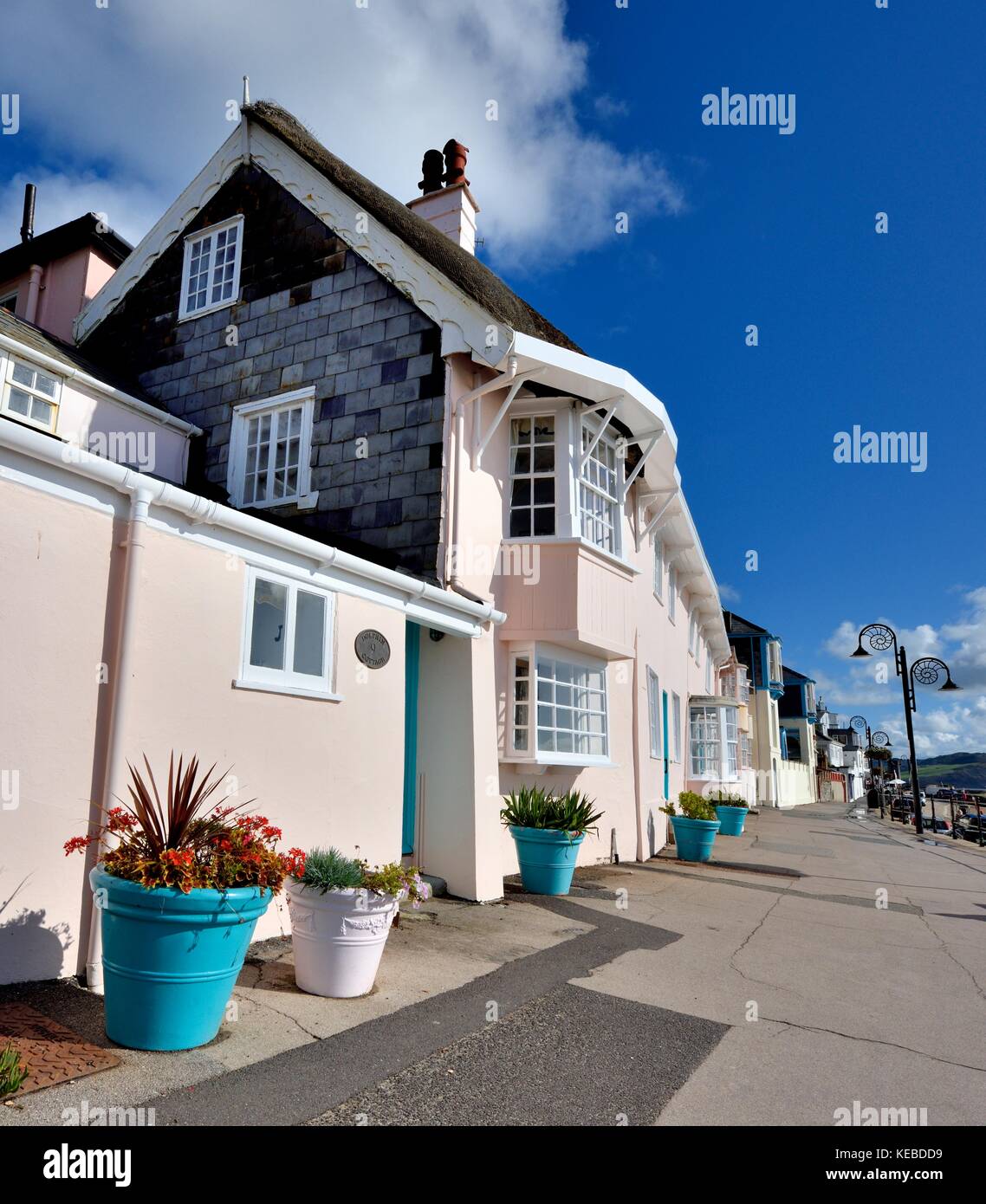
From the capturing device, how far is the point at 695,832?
523 inches

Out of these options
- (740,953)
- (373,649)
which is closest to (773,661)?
(740,953)

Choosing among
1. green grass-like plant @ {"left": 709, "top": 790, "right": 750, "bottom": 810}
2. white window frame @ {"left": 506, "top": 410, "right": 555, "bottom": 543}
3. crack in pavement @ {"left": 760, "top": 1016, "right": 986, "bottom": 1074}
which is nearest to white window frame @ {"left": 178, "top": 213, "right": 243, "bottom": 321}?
white window frame @ {"left": 506, "top": 410, "right": 555, "bottom": 543}

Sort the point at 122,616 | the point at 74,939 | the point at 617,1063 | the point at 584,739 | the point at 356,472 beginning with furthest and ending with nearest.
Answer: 1. the point at 584,739
2. the point at 356,472
3. the point at 122,616
4. the point at 74,939
5. the point at 617,1063

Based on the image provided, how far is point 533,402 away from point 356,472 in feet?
7.76

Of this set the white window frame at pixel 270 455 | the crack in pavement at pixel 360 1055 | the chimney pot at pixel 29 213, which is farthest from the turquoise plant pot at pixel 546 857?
the chimney pot at pixel 29 213

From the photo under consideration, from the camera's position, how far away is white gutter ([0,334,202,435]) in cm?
892

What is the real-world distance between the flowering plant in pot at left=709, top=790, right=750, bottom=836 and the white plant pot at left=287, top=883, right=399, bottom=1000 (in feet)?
46.5

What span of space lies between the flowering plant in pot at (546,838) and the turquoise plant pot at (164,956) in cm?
509

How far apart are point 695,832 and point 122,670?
10529mm

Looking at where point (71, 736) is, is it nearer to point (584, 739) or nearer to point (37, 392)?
point (37, 392)

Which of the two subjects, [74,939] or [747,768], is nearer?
[74,939]

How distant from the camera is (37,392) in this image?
30.0 feet

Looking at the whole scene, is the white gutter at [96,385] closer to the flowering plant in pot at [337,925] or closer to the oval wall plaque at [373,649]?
the oval wall plaque at [373,649]
